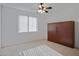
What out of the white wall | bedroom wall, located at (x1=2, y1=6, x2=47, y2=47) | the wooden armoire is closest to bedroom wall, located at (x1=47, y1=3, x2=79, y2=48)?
the white wall

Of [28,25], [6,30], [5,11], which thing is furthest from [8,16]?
[28,25]

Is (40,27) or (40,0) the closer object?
(40,0)

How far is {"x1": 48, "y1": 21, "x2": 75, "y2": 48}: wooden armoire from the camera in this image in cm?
442

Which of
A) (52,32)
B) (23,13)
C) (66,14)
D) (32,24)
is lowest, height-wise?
(52,32)

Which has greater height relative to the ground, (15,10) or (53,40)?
(15,10)

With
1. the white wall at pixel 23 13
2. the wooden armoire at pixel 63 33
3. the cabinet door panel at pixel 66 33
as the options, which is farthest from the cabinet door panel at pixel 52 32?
the cabinet door panel at pixel 66 33

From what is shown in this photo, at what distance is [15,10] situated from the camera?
515cm

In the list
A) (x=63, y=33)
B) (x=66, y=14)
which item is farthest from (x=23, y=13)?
(x=63, y=33)

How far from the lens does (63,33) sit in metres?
4.89

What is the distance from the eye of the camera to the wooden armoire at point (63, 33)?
4.42 meters

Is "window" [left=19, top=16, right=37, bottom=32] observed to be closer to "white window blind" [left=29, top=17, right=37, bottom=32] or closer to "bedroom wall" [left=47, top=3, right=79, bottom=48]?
"white window blind" [left=29, top=17, right=37, bottom=32]

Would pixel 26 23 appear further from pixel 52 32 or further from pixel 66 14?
pixel 66 14

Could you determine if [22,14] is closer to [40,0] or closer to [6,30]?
[6,30]

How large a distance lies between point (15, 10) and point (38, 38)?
2497 mm
